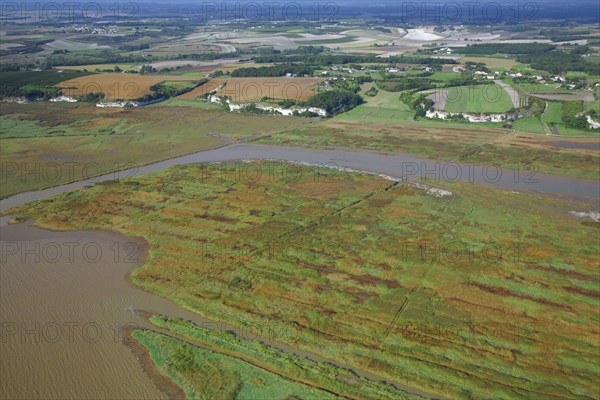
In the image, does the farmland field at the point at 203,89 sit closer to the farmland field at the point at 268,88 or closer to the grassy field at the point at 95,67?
the farmland field at the point at 268,88

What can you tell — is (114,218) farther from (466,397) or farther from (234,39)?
(234,39)

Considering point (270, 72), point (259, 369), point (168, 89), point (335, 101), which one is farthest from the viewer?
point (270, 72)

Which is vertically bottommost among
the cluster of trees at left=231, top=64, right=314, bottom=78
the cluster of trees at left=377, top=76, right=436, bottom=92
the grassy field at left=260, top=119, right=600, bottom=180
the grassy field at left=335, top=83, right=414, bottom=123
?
the grassy field at left=260, top=119, right=600, bottom=180

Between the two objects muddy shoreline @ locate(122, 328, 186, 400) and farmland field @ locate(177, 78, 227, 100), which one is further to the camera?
farmland field @ locate(177, 78, 227, 100)

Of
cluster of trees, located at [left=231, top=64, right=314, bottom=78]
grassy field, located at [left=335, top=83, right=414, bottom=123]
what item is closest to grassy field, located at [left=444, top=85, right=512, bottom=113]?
grassy field, located at [left=335, top=83, right=414, bottom=123]

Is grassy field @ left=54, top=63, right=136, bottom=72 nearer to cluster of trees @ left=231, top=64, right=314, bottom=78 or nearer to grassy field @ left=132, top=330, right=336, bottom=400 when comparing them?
cluster of trees @ left=231, top=64, right=314, bottom=78

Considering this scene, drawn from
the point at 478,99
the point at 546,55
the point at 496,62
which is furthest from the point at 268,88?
the point at 546,55

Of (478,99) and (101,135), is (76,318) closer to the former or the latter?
(101,135)

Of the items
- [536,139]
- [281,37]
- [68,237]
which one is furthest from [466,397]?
[281,37]
